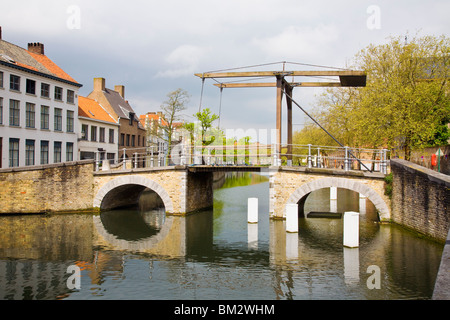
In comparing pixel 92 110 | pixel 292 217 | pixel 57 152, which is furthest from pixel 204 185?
pixel 92 110

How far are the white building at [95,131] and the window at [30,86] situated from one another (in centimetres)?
478

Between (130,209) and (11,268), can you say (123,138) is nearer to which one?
(130,209)

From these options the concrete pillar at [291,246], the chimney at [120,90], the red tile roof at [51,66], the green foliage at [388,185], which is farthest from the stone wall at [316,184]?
the chimney at [120,90]

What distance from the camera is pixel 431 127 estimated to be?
64.0 ft

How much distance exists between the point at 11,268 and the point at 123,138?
94.2 feet

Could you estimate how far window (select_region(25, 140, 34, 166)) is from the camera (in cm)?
2647

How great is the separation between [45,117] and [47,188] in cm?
897

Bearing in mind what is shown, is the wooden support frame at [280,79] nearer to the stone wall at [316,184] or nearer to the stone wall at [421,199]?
the stone wall at [316,184]

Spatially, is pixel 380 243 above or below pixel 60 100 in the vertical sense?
below

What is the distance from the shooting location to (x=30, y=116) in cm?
2683

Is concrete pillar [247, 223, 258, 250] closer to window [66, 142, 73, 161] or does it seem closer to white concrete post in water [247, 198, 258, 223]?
white concrete post in water [247, 198, 258, 223]

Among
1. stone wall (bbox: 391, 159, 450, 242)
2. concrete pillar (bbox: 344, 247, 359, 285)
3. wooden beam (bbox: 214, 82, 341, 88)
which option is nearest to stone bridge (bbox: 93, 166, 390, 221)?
stone wall (bbox: 391, 159, 450, 242)
